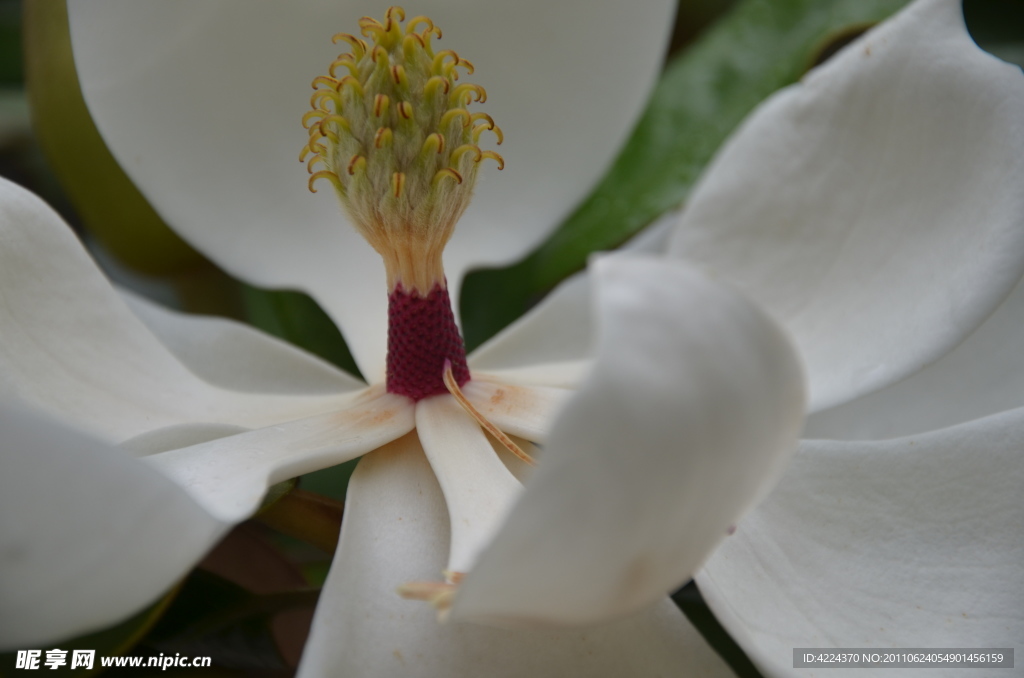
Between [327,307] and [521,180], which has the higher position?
[521,180]

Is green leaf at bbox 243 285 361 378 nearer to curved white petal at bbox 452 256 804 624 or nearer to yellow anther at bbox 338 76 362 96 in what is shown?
yellow anther at bbox 338 76 362 96

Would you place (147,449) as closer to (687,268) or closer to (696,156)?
(687,268)

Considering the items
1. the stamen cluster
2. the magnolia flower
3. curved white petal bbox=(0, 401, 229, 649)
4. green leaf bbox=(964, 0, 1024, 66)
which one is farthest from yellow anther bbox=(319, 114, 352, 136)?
green leaf bbox=(964, 0, 1024, 66)

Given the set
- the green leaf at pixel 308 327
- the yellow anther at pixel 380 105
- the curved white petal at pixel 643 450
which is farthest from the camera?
the green leaf at pixel 308 327

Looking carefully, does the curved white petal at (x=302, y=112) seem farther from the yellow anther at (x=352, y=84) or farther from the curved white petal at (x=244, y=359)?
the yellow anther at (x=352, y=84)

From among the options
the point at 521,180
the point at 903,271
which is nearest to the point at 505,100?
the point at 521,180

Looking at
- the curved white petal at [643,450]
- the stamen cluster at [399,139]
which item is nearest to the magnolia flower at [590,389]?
the curved white petal at [643,450]

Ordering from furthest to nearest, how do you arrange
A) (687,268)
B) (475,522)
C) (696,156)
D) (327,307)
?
(696,156) → (327,307) → (475,522) → (687,268)
